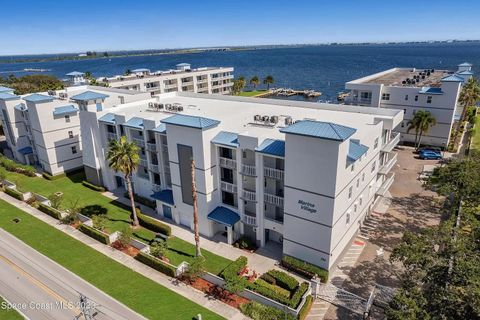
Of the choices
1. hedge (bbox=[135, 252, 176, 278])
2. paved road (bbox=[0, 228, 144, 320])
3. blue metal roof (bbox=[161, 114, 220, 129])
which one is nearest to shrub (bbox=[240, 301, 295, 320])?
hedge (bbox=[135, 252, 176, 278])

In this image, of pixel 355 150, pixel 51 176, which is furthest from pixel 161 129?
pixel 51 176

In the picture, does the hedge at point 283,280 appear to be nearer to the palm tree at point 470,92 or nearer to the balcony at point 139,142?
the balcony at point 139,142

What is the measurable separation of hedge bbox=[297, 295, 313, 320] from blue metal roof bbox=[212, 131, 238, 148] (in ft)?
55.0

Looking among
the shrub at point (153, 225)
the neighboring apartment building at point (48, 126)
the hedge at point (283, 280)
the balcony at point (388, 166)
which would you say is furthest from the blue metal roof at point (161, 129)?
the balcony at point (388, 166)

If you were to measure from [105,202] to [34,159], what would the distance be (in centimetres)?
2725

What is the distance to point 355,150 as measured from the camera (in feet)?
106

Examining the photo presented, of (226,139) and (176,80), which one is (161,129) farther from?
(176,80)

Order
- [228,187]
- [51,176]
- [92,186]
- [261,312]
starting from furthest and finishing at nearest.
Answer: [51,176] → [92,186] → [228,187] → [261,312]

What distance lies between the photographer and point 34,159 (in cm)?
6581

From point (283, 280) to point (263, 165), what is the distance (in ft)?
38.3

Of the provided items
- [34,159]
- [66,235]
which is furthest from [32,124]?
[66,235]

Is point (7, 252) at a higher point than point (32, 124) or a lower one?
lower

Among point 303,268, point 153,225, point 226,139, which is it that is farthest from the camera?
point 153,225

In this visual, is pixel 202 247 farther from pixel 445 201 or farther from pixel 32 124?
pixel 32 124
